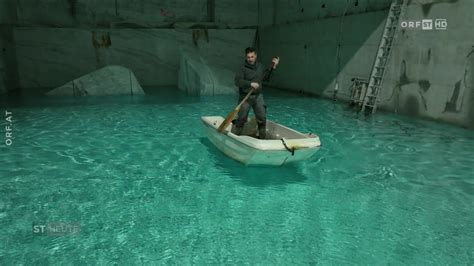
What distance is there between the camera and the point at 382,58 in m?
12.8

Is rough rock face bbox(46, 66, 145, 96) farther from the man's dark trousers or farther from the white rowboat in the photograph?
the white rowboat

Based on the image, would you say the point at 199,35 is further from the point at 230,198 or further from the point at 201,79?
the point at 230,198

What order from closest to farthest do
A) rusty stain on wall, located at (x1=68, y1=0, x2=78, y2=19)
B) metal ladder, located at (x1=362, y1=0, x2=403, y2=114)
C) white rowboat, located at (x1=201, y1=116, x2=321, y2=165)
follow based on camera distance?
white rowboat, located at (x1=201, y1=116, x2=321, y2=165) → metal ladder, located at (x1=362, y1=0, x2=403, y2=114) → rusty stain on wall, located at (x1=68, y1=0, x2=78, y2=19)

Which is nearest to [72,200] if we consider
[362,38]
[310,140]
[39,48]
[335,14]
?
[310,140]

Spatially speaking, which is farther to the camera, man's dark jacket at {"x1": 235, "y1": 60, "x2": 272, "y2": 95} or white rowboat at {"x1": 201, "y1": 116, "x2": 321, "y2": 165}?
man's dark jacket at {"x1": 235, "y1": 60, "x2": 272, "y2": 95}

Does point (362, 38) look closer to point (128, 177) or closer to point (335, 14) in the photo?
point (335, 14)

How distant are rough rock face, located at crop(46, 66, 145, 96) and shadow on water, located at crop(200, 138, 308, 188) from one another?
1175 cm

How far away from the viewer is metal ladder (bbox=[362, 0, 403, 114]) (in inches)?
488

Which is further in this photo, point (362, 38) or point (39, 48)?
point (39, 48)

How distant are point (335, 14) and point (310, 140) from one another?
1086 cm

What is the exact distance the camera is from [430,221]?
17.5 feet

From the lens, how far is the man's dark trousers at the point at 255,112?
26.2 ft

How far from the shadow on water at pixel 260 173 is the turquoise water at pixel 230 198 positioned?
0.12ft

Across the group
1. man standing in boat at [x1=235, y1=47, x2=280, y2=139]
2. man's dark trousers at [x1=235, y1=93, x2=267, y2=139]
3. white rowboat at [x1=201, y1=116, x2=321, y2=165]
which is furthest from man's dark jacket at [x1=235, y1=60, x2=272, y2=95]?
white rowboat at [x1=201, y1=116, x2=321, y2=165]
